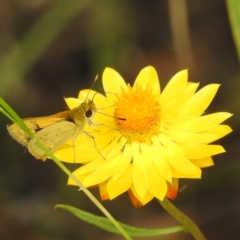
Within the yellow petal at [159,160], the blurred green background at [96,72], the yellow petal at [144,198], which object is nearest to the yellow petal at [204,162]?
the yellow petal at [159,160]

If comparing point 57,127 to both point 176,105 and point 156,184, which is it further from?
point 176,105

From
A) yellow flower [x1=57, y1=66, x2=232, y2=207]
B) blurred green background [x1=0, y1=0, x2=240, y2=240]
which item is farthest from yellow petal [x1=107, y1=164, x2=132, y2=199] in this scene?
blurred green background [x1=0, y1=0, x2=240, y2=240]

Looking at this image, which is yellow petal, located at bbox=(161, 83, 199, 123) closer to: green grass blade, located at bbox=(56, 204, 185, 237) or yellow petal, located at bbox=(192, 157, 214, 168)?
yellow petal, located at bbox=(192, 157, 214, 168)

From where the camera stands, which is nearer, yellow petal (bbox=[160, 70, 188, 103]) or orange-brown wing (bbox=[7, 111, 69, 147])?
orange-brown wing (bbox=[7, 111, 69, 147])

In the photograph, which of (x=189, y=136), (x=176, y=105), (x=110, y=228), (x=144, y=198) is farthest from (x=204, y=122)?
(x=110, y=228)

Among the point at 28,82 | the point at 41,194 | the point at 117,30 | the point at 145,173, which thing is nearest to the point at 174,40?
the point at 117,30

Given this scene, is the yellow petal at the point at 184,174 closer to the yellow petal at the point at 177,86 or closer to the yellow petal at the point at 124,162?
the yellow petal at the point at 124,162

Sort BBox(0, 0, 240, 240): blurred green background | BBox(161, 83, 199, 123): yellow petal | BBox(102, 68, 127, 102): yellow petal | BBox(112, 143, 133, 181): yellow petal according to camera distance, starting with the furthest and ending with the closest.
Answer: BBox(0, 0, 240, 240): blurred green background < BBox(102, 68, 127, 102): yellow petal < BBox(161, 83, 199, 123): yellow petal < BBox(112, 143, 133, 181): yellow petal
